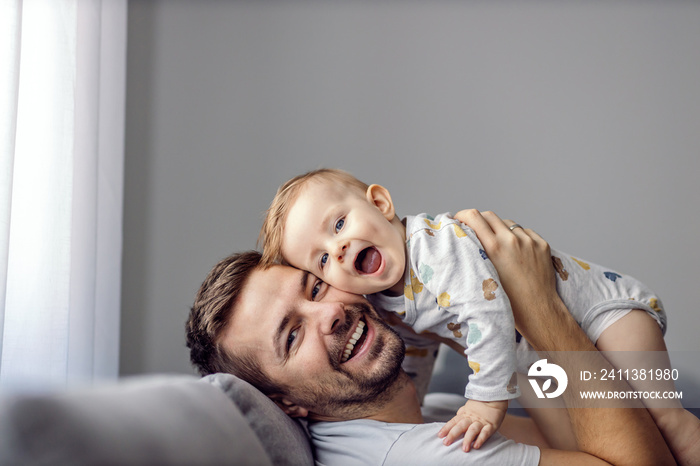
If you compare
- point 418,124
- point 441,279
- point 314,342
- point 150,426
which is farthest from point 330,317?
point 418,124

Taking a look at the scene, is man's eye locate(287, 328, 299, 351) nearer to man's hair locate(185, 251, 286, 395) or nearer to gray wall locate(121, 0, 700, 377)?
man's hair locate(185, 251, 286, 395)

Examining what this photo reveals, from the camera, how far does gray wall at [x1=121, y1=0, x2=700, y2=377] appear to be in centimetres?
192

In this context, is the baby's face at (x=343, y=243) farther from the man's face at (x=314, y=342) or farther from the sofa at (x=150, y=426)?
the sofa at (x=150, y=426)

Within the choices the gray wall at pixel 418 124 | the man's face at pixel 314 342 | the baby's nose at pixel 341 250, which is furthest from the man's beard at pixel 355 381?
the gray wall at pixel 418 124

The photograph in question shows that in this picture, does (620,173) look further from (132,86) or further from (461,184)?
(132,86)

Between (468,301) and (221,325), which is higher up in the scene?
(468,301)

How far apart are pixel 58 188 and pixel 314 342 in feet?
2.56

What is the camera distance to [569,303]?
1.09 metres

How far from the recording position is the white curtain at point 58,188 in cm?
107

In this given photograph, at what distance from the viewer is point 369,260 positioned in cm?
104

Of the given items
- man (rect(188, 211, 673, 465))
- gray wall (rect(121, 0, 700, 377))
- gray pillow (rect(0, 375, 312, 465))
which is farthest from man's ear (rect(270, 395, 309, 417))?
gray wall (rect(121, 0, 700, 377))

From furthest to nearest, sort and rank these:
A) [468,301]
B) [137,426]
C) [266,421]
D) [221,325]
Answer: [221,325] < [468,301] < [266,421] < [137,426]

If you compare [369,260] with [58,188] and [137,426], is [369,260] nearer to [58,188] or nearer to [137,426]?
[137,426]

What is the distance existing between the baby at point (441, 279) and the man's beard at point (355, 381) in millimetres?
41
